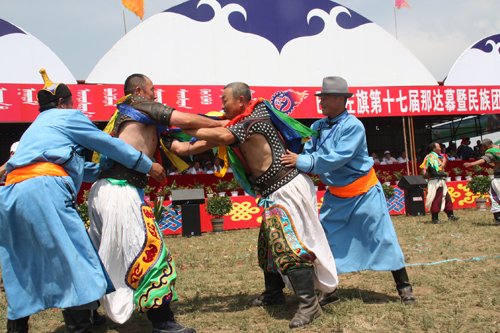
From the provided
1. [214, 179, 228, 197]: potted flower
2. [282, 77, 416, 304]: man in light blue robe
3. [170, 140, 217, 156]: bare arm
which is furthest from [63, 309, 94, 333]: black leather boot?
[214, 179, 228, 197]: potted flower

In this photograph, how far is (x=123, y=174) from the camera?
2.81 meters

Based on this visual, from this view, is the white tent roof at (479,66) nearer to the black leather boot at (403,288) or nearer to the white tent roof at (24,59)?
the white tent roof at (24,59)

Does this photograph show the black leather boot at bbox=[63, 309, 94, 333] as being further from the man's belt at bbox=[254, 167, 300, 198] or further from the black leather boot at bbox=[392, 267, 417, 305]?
the black leather boot at bbox=[392, 267, 417, 305]

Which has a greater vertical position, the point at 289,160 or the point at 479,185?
the point at 289,160

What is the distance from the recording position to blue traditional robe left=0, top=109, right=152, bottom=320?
7.90ft

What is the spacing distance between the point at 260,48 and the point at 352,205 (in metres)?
10.4

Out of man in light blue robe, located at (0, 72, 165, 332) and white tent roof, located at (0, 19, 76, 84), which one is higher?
white tent roof, located at (0, 19, 76, 84)

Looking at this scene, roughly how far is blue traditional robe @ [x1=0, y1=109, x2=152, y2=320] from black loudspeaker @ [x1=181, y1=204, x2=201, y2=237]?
6490mm

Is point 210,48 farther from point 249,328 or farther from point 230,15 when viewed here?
point 249,328

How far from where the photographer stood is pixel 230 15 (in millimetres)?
12867

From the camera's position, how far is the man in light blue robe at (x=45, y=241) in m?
2.41

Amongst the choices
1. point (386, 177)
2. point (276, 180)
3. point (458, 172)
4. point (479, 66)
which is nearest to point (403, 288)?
point (276, 180)

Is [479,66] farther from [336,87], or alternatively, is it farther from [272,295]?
[272,295]

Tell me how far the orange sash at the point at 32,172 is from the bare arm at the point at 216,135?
0.92 metres
